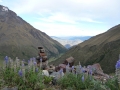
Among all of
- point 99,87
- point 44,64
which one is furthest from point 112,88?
Result: point 44,64

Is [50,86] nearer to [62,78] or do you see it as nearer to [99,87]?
[62,78]

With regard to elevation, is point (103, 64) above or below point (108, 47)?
below

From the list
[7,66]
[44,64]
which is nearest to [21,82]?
[7,66]

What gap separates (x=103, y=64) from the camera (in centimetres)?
9425

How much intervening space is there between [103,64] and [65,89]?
8474 cm

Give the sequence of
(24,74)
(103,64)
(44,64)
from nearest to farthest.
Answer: (24,74)
(44,64)
(103,64)

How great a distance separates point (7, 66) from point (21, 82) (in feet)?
5.25

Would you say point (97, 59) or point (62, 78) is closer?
point (62, 78)

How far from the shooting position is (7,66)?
39.7ft

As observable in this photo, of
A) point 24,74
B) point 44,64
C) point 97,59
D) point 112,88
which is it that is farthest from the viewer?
point 97,59

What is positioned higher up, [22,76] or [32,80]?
[22,76]

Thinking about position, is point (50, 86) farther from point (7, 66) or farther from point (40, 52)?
point (40, 52)

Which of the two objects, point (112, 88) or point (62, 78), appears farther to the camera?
point (62, 78)

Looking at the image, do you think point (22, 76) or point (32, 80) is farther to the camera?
point (22, 76)
